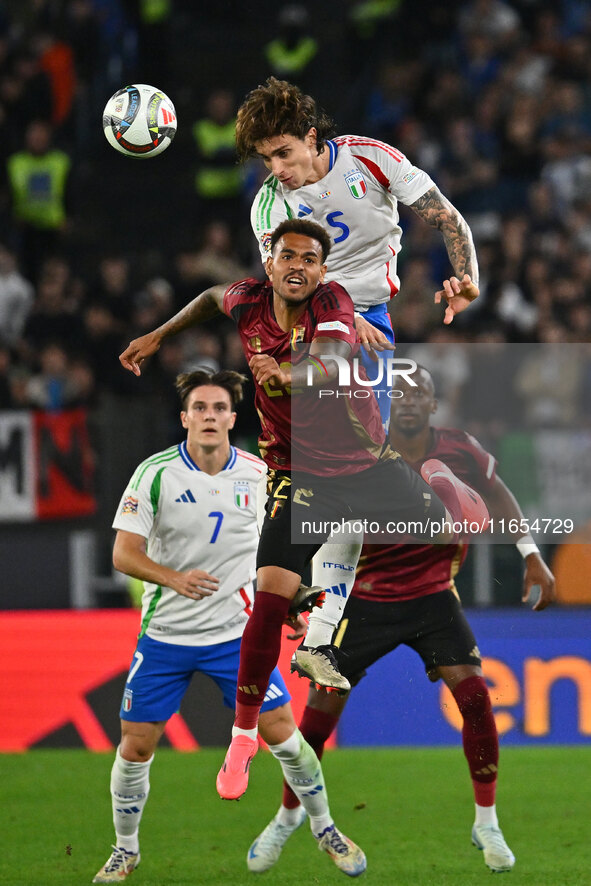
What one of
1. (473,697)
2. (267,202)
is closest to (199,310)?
(267,202)

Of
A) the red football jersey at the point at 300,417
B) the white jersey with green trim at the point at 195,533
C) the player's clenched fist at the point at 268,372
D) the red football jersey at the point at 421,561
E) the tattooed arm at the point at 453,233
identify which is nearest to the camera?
the player's clenched fist at the point at 268,372

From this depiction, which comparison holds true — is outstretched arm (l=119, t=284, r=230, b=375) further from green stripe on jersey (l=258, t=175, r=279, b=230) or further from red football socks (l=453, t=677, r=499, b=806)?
red football socks (l=453, t=677, r=499, b=806)

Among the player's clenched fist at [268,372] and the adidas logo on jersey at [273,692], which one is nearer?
the player's clenched fist at [268,372]

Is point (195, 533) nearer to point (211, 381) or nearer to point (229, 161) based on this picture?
point (211, 381)

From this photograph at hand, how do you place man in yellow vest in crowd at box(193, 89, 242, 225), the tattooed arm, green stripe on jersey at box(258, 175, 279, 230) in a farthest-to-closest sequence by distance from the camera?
man in yellow vest in crowd at box(193, 89, 242, 225)
green stripe on jersey at box(258, 175, 279, 230)
the tattooed arm

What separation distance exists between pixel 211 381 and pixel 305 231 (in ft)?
5.43

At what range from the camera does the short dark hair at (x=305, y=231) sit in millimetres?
5230

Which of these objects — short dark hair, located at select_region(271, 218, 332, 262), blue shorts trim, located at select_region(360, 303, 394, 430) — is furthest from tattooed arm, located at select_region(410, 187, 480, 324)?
short dark hair, located at select_region(271, 218, 332, 262)

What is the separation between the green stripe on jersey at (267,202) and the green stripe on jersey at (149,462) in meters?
1.61

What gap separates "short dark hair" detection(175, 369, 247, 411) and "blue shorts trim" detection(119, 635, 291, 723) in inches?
47.8

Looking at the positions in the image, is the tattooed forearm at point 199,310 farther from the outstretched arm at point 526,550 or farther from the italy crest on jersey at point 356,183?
the outstretched arm at point 526,550

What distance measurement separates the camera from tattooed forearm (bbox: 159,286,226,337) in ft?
18.5

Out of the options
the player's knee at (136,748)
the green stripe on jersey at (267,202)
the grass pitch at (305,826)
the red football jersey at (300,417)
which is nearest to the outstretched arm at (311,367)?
the red football jersey at (300,417)

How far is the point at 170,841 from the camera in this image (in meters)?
7.15
